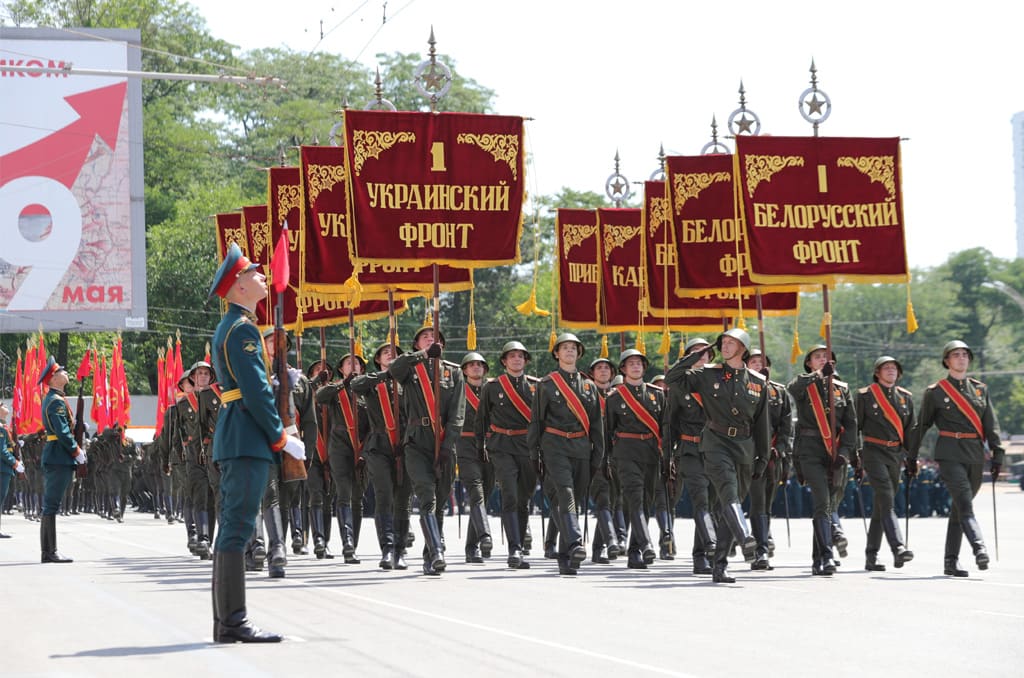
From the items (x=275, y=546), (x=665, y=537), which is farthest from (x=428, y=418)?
(x=665, y=537)

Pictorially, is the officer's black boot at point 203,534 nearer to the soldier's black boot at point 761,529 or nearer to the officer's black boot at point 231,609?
the soldier's black boot at point 761,529

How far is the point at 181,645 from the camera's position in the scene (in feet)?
30.3

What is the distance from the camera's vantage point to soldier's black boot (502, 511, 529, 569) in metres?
15.6

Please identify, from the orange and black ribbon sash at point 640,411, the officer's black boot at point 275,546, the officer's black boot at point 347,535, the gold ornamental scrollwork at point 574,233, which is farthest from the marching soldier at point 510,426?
the gold ornamental scrollwork at point 574,233

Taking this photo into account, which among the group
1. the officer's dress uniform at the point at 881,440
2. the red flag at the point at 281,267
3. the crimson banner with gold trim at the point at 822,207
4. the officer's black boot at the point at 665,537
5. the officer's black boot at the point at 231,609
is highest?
the crimson banner with gold trim at the point at 822,207

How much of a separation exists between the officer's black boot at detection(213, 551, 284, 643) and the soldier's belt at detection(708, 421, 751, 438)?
5.32 metres

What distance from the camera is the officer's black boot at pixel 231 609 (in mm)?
9219

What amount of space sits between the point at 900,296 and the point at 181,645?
84.7 meters

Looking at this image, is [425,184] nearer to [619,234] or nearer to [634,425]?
[634,425]

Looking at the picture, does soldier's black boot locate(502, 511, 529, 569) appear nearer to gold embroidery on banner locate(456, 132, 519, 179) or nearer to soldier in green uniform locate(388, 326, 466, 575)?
soldier in green uniform locate(388, 326, 466, 575)

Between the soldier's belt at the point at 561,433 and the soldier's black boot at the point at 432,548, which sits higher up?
the soldier's belt at the point at 561,433

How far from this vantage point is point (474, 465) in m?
17.6

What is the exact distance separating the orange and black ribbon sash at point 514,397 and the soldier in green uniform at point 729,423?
249 cm

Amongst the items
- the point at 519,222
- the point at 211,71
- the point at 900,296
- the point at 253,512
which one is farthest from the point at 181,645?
the point at 900,296
